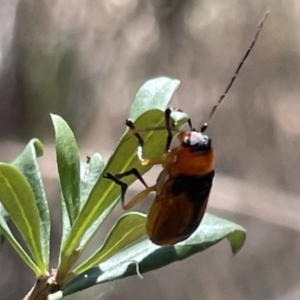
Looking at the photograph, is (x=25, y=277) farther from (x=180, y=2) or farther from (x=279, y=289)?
(x=180, y=2)

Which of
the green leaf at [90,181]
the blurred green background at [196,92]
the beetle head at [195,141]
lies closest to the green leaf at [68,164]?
the green leaf at [90,181]

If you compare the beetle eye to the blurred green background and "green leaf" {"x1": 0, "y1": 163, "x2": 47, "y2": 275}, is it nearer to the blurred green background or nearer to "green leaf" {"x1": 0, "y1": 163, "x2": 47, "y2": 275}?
"green leaf" {"x1": 0, "y1": 163, "x2": 47, "y2": 275}

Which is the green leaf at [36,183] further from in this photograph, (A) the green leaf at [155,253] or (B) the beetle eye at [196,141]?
(B) the beetle eye at [196,141]

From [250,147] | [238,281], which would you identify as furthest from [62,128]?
[250,147]

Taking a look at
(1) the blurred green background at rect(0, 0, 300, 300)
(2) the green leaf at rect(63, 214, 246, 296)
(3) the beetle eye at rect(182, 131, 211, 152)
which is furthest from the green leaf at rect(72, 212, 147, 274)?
(1) the blurred green background at rect(0, 0, 300, 300)

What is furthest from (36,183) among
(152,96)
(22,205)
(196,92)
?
(196,92)
